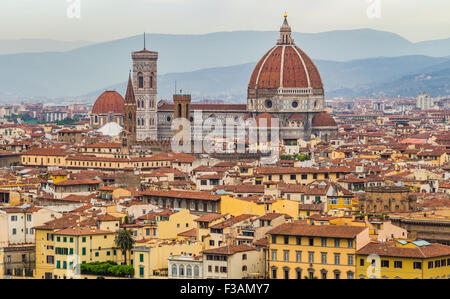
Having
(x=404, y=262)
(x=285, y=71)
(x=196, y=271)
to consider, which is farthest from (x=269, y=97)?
(x=404, y=262)

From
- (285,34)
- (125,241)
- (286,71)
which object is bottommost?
(125,241)

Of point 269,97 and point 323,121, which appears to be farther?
point 269,97

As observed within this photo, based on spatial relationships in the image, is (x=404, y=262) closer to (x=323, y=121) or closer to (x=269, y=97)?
(x=323, y=121)

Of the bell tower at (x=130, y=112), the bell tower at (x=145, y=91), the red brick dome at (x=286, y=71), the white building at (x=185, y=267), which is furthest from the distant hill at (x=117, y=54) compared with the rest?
the white building at (x=185, y=267)

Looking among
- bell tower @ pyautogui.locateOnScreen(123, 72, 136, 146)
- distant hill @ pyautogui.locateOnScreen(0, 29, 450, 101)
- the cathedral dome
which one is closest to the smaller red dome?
the cathedral dome

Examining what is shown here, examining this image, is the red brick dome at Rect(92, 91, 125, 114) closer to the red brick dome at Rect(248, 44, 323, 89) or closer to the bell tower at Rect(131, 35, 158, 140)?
the bell tower at Rect(131, 35, 158, 140)

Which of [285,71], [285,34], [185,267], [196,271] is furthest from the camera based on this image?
[285,34]

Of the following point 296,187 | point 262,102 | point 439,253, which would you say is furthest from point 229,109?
point 439,253

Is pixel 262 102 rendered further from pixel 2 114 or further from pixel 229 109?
pixel 2 114
